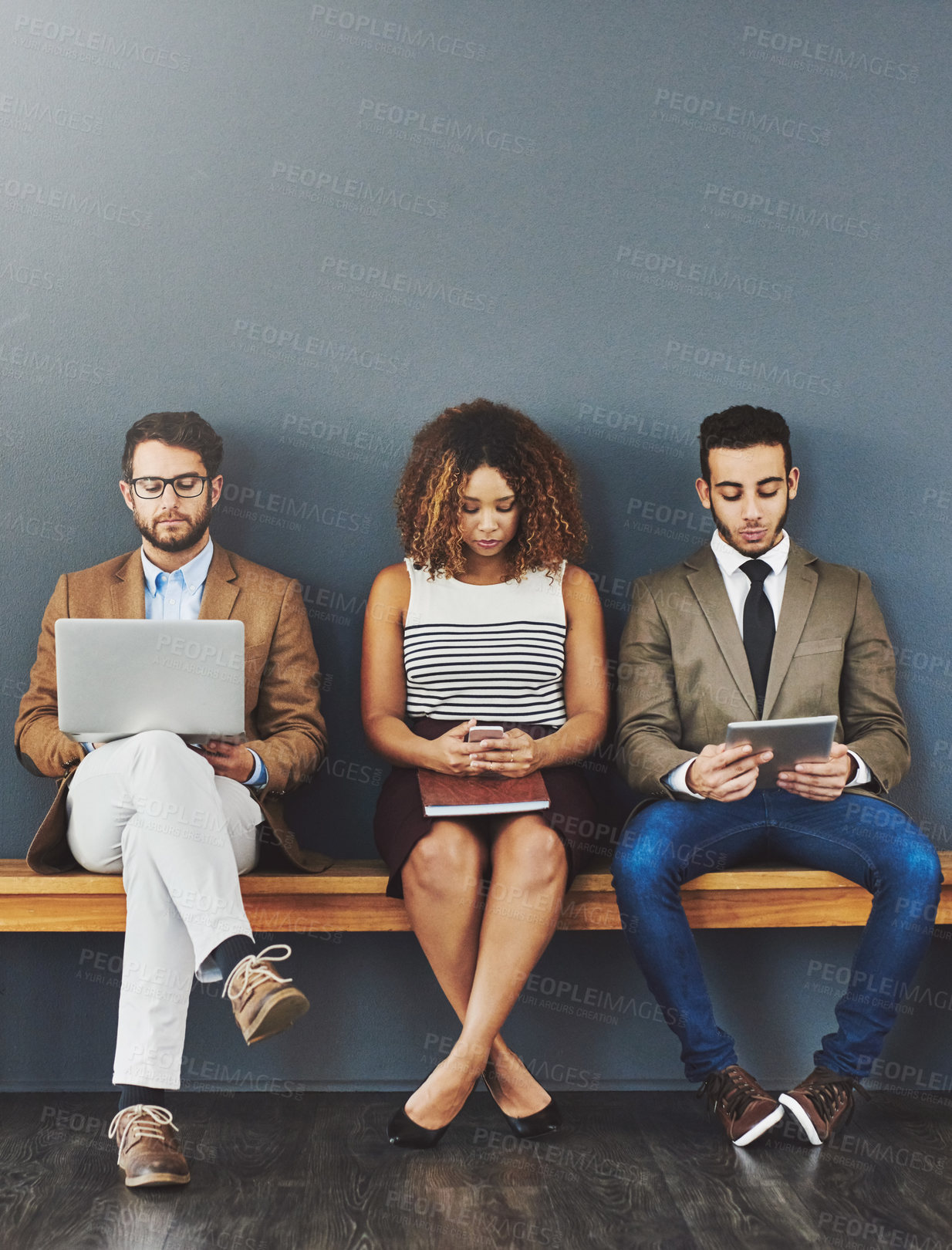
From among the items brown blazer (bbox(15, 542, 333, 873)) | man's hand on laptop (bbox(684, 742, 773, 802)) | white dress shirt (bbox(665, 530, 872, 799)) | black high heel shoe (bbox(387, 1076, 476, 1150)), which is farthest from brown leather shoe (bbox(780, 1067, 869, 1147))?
brown blazer (bbox(15, 542, 333, 873))

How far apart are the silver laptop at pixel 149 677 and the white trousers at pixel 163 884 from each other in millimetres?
50

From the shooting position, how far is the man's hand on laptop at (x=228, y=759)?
2.07 m

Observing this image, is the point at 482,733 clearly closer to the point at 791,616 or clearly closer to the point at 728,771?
the point at 728,771

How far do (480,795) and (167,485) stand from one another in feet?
3.11

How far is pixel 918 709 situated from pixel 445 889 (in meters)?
1.31

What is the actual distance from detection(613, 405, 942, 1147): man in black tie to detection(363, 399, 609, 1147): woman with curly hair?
14cm

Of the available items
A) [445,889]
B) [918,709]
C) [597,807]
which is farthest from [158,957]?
[918,709]

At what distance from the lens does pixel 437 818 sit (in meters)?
2.06

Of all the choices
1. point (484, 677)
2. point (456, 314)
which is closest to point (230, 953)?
point (484, 677)

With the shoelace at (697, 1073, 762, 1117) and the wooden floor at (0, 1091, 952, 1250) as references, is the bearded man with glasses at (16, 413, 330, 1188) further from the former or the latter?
the shoelace at (697, 1073, 762, 1117)

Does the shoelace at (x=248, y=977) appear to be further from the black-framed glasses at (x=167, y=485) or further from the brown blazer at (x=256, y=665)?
the black-framed glasses at (x=167, y=485)

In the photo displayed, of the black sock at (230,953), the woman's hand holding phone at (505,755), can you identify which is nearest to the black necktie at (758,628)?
the woman's hand holding phone at (505,755)

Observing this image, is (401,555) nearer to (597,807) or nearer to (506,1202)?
(597,807)

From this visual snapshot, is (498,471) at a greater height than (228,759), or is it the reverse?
(498,471)
